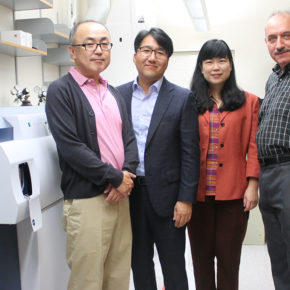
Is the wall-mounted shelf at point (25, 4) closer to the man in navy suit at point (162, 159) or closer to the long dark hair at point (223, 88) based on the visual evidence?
the man in navy suit at point (162, 159)

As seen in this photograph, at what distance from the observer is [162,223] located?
1.59m

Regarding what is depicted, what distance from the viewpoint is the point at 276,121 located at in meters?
1.50

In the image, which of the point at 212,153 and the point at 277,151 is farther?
the point at 212,153

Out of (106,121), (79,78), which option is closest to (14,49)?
(79,78)

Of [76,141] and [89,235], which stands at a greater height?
[76,141]

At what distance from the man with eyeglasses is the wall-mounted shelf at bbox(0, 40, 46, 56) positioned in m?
0.88

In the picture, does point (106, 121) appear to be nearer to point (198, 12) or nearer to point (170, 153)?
point (170, 153)

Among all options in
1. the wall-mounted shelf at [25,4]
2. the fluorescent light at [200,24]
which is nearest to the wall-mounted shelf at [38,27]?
the wall-mounted shelf at [25,4]

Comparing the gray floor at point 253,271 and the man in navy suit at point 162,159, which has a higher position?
the man in navy suit at point 162,159

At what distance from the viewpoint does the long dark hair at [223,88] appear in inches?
65.9

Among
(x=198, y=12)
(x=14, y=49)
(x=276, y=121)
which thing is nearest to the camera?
(x=276, y=121)

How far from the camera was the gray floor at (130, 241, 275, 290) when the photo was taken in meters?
2.38

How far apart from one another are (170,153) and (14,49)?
143cm

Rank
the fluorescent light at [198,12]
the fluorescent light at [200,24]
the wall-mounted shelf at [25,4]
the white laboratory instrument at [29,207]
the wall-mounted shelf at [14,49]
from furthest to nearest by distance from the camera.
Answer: the fluorescent light at [200,24]
the fluorescent light at [198,12]
the wall-mounted shelf at [25,4]
the wall-mounted shelf at [14,49]
the white laboratory instrument at [29,207]
